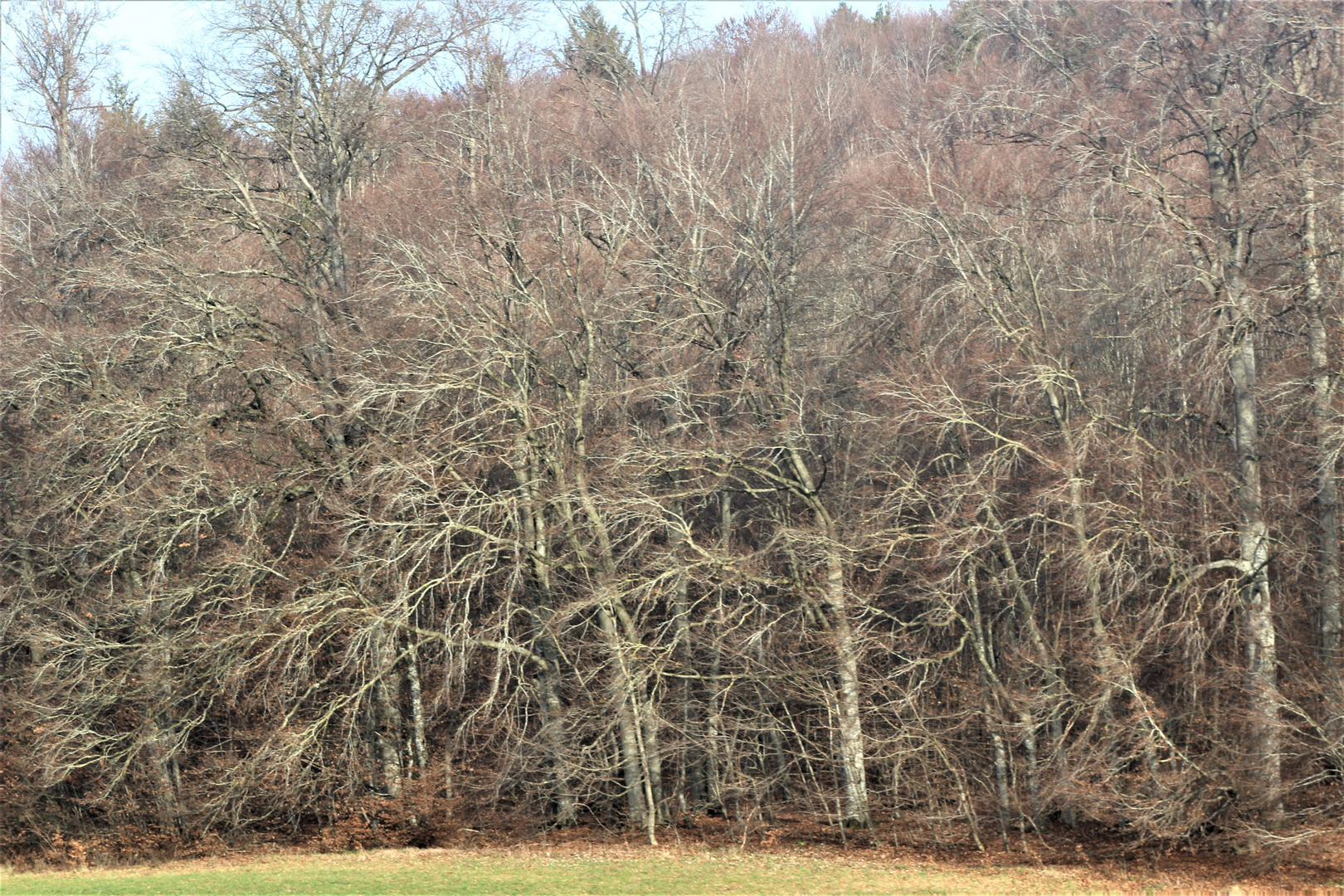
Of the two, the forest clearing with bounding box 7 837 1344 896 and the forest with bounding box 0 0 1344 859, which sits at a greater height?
Result: the forest with bounding box 0 0 1344 859

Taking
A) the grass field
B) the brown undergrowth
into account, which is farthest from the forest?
the grass field

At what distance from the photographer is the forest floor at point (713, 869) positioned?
1786cm

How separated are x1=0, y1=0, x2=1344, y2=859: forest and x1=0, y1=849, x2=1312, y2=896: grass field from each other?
127 centimetres

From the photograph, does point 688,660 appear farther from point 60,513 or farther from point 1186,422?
point 60,513

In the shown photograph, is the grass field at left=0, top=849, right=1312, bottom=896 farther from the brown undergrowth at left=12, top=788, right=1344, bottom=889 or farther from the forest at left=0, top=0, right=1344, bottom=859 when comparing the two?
the forest at left=0, top=0, right=1344, bottom=859

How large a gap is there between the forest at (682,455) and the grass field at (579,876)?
1271mm

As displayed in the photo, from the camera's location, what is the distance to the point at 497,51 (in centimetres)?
2717

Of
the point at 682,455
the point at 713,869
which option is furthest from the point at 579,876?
the point at 682,455

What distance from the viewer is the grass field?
59.5 feet

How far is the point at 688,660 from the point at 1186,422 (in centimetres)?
997

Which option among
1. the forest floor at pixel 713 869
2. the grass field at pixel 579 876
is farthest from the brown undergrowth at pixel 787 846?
the grass field at pixel 579 876

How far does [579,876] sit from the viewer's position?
1925 centimetres

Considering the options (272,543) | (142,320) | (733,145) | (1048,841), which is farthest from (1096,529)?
(142,320)

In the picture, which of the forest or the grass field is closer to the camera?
the grass field
